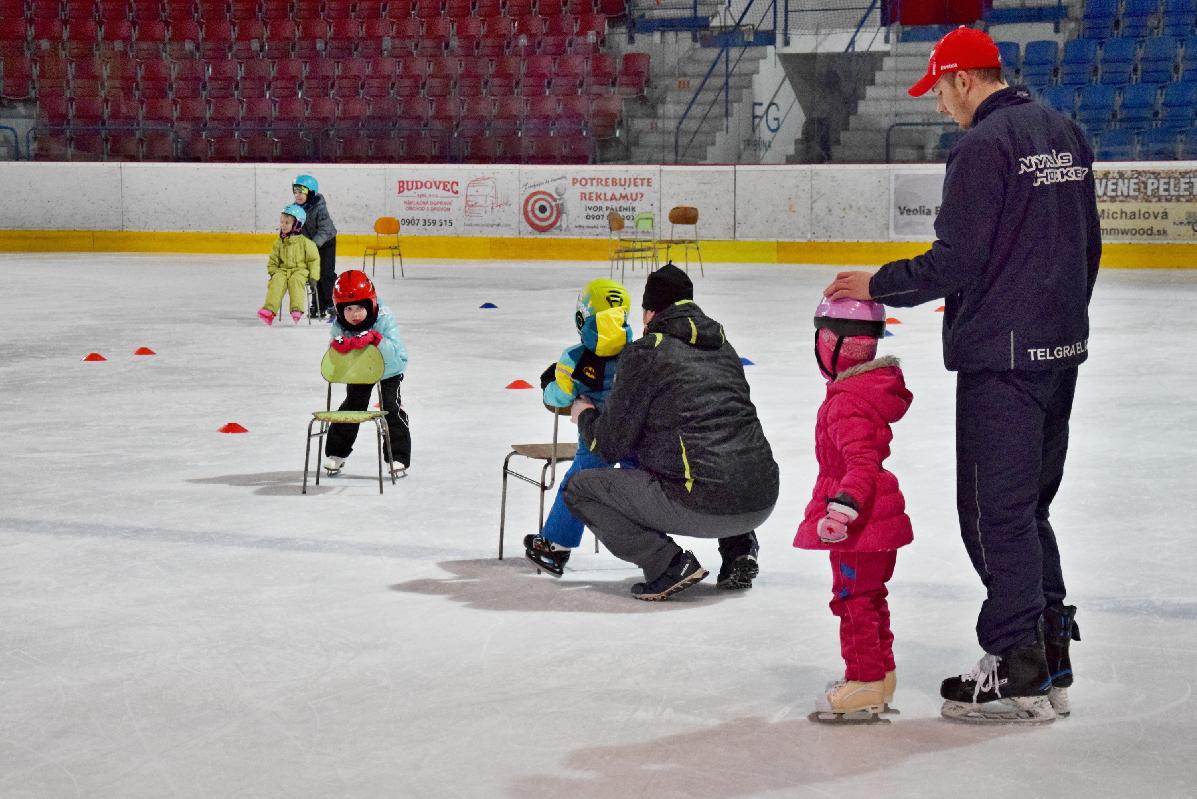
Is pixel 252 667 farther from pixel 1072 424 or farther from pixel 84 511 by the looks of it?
pixel 1072 424

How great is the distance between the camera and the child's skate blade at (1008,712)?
3941mm

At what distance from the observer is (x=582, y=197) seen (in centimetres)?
2366

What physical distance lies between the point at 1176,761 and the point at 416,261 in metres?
20.8

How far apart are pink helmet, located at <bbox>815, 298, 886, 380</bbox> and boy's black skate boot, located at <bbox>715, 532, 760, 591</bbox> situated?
4.53 feet

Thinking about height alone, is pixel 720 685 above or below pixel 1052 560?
below

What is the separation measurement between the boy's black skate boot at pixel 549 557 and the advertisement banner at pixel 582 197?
18.1 m

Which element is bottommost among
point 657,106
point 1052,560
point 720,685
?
point 720,685

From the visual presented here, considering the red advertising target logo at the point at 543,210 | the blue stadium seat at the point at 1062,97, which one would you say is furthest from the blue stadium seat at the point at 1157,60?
the red advertising target logo at the point at 543,210

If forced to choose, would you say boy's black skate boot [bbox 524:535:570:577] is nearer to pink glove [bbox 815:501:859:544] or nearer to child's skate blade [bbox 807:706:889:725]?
child's skate blade [bbox 807:706:889:725]

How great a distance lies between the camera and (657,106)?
2620 cm

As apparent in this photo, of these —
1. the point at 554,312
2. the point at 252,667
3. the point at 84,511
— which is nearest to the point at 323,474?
the point at 84,511

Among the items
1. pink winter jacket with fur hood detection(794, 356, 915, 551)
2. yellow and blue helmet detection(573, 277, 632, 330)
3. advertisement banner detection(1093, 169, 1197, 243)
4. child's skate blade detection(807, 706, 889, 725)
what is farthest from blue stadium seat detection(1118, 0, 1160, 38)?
child's skate blade detection(807, 706, 889, 725)

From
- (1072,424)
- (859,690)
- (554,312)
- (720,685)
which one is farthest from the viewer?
(554,312)

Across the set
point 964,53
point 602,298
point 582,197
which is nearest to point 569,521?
point 602,298
